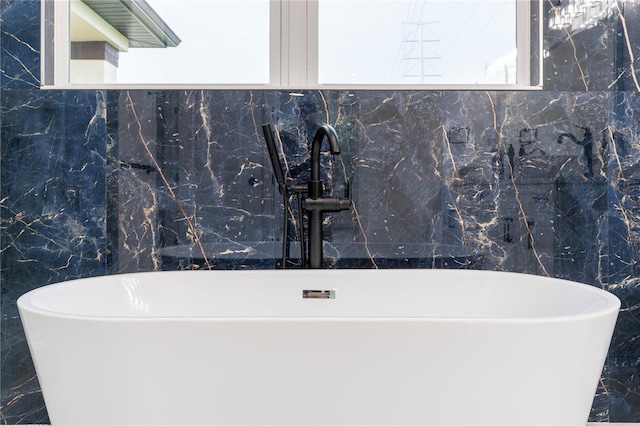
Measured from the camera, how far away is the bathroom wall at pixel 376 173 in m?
1.82

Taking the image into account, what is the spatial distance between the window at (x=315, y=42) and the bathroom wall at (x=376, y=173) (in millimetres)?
155

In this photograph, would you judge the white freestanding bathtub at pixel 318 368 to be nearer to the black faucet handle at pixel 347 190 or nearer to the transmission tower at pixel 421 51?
the black faucet handle at pixel 347 190

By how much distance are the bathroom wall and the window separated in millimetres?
155

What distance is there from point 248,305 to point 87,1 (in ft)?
4.63

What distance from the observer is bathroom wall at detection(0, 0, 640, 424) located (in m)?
1.82

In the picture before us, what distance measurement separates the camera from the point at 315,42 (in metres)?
1.92

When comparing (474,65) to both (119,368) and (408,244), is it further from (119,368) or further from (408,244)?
(119,368)

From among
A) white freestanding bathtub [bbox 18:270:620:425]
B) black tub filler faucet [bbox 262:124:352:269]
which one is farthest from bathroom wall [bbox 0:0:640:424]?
white freestanding bathtub [bbox 18:270:620:425]

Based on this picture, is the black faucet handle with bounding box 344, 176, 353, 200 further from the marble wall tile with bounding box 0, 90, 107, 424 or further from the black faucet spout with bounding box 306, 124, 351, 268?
the marble wall tile with bounding box 0, 90, 107, 424

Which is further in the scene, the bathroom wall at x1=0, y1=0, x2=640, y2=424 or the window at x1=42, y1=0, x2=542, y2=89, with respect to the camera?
the window at x1=42, y1=0, x2=542, y2=89

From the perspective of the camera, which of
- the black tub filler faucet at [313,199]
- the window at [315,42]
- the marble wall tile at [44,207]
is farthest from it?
the window at [315,42]

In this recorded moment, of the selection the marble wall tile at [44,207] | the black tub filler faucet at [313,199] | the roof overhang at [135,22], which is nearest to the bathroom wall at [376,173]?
the marble wall tile at [44,207]

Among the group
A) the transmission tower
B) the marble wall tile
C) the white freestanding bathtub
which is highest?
the transmission tower

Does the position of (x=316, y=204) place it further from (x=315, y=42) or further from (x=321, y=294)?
(x=315, y=42)
